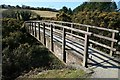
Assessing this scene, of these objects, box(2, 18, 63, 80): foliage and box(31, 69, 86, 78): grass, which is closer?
box(31, 69, 86, 78): grass

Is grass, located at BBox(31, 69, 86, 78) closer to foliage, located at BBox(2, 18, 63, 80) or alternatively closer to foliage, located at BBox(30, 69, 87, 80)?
foliage, located at BBox(30, 69, 87, 80)

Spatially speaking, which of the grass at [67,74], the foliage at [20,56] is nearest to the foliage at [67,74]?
the grass at [67,74]

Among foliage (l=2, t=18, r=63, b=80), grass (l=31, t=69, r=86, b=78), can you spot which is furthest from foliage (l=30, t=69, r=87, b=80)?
foliage (l=2, t=18, r=63, b=80)

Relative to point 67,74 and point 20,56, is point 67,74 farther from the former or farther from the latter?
point 20,56

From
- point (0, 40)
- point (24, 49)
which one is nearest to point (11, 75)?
point (24, 49)

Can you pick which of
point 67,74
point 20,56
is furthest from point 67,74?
point 20,56

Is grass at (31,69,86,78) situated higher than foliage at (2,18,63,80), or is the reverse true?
grass at (31,69,86,78)

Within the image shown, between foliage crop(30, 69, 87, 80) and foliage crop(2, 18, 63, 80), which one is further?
foliage crop(2, 18, 63, 80)

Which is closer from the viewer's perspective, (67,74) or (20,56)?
(67,74)

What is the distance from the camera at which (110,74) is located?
6070 millimetres

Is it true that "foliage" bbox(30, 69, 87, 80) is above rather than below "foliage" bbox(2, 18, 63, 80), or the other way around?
above

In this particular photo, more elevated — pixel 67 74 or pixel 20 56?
pixel 67 74

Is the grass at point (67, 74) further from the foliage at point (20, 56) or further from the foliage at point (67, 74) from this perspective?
the foliage at point (20, 56)

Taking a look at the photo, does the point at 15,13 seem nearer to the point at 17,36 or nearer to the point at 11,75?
the point at 17,36
